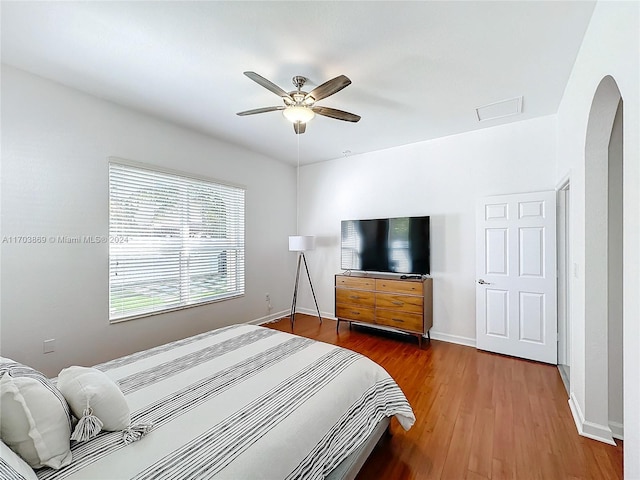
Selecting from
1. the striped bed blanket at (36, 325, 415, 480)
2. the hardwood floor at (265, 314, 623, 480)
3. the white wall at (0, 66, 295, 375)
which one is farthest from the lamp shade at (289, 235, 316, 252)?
the striped bed blanket at (36, 325, 415, 480)

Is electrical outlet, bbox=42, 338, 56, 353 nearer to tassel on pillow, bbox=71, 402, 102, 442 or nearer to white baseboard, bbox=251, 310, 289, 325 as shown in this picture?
tassel on pillow, bbox=71, 402, 102, 442

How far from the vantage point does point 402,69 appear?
2.32 m

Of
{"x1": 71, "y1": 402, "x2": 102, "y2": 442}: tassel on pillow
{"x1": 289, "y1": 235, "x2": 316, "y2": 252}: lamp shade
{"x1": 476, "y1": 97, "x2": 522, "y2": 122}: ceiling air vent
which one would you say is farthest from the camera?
{"x1": 289, "y1": 235, "x2": 316, "y2": 252}: lamp shade

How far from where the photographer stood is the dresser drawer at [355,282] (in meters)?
3.99

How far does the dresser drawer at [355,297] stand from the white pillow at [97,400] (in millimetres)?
3191

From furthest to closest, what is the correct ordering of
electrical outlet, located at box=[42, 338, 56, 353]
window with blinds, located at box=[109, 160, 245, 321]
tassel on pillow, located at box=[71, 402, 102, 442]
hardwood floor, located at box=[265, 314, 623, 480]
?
window with blinds, located at box=[109, 160, 245, 321]
electrical outlet, located at box=[42, 338, 56, 353]
hardwood floor, located at box=[265, 314, 623, 480]
tassel on pillow, located at box=[71, 402, 102, 442]

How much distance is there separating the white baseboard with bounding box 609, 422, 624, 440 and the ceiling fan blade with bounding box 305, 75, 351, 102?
306cm

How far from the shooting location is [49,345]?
2500 mm

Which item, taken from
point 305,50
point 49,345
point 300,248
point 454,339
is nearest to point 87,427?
point 49,345

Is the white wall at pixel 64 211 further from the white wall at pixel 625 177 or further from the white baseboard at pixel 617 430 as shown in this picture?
the white baseboard at pixel 617 430

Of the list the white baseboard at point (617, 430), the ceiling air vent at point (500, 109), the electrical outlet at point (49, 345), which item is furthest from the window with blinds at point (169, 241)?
the white baseboard at point (617, 430)

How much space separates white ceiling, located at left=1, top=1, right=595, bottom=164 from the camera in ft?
5.69

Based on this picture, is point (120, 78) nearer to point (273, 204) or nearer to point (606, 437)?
point (273, 204)

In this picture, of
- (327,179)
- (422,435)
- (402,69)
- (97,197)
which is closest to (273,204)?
(327,179)
